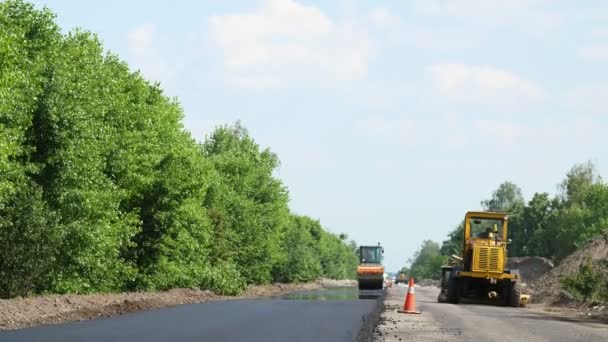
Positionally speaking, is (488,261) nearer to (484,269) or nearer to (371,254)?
(484,269)

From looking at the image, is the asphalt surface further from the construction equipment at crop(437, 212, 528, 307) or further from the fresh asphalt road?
the construction equipment at crop(437, 212, 528, 307)

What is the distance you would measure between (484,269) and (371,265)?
28.0 m

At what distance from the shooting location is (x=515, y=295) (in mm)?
40719

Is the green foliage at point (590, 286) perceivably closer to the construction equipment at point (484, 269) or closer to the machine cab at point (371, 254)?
the construction equipment at point (484, 269)

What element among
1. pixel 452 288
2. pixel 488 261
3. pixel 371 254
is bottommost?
pixel 452 288

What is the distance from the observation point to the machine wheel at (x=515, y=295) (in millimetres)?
40719

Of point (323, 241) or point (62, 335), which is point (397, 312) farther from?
point (323, 241)

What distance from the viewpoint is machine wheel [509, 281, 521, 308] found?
4072cm

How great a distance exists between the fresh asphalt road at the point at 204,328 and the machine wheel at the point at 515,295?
1269 centimetres

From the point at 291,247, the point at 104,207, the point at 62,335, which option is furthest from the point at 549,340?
the point at 291,247

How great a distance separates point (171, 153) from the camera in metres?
46.8

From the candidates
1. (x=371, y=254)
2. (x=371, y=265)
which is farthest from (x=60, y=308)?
(x=371, y=254)

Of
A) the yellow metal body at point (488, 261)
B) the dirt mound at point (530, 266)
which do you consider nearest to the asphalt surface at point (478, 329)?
the yellow metal body at point (488, 261)

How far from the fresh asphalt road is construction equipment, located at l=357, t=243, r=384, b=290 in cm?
3777
